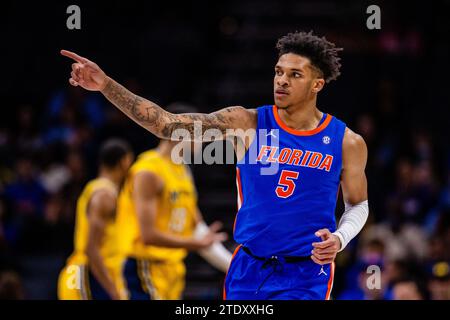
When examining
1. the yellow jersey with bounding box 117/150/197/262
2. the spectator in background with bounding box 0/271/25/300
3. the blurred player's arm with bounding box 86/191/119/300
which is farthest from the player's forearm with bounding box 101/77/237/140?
the spectator in background with bounding box 0/271/25/300

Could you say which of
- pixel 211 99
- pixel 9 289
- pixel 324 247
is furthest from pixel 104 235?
pixel 211 99

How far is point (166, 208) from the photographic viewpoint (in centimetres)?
760

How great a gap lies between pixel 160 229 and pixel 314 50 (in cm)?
249

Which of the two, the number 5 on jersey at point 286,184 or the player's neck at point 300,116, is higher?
the player's neck at point 300,116

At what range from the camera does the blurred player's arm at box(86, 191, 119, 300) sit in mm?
7555

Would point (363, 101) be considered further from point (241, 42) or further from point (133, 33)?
point (133, 33)

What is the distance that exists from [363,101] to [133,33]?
3424 millimetres

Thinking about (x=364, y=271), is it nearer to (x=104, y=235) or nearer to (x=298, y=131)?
(x=104, y=235)

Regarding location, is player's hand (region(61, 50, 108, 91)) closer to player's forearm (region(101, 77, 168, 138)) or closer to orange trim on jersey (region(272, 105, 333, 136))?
player's forearm (region(101, 77, 168, 138))

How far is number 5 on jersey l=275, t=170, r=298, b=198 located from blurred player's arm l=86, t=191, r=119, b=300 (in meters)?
2.45

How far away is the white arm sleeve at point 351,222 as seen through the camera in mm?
5461

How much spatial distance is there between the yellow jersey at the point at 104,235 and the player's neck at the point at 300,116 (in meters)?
2.58

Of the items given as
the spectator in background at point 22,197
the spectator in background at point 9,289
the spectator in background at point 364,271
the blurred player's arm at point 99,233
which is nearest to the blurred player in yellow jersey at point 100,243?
the blurred player's arm at point 99,233

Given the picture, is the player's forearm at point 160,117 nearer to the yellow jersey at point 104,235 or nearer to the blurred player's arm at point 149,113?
the blurred player's arm at point 149,113
